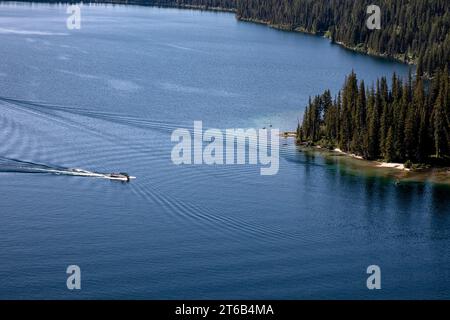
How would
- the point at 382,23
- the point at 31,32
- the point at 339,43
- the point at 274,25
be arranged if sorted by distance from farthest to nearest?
the point at 274,25
the point at 339,43
the point at 382,23
the point at 31,32

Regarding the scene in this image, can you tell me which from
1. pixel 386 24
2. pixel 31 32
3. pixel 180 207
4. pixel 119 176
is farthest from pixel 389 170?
pixel 31 32

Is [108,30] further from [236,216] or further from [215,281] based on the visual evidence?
[215,281]

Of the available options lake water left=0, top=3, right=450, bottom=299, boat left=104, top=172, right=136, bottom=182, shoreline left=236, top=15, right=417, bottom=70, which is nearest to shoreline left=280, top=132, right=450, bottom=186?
lake water left=0, top=3, right=450, bottom=299

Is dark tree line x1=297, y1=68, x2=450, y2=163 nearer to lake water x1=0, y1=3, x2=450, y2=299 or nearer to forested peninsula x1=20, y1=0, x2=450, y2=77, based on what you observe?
lake water x1=0, y1=3, x2=450, y2=299

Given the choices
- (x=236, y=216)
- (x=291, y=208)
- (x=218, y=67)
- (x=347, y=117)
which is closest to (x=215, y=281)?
(x=236, y=216)

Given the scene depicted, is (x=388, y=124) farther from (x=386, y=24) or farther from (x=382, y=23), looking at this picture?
(x=382, y=23)

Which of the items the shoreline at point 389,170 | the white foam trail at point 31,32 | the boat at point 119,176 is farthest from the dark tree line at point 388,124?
the white foam trail at point 31,32
